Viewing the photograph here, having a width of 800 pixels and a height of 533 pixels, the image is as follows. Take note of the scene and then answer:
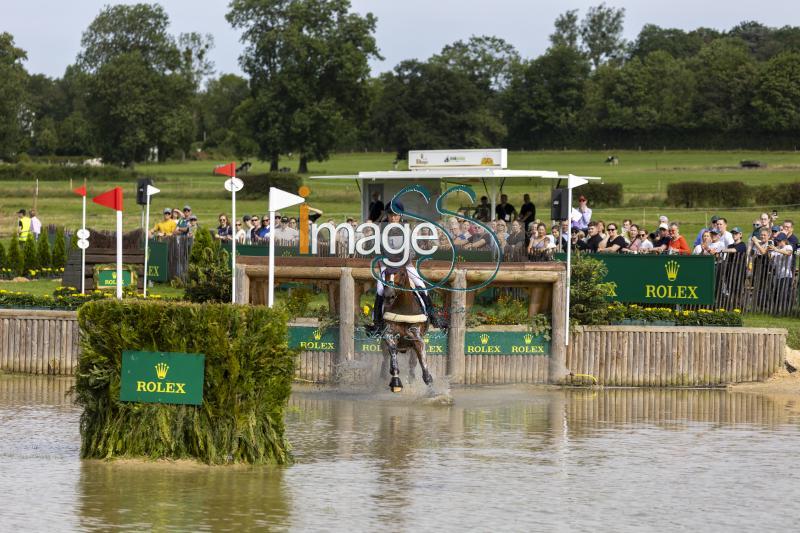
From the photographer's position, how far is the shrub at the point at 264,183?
65688 millimetres

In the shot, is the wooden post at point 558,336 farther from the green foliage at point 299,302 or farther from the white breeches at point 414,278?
the green foliage at point 299,302

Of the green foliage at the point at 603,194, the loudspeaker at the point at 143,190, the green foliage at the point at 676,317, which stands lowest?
the green foliage at the point at 676,317

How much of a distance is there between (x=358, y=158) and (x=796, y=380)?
9417cm

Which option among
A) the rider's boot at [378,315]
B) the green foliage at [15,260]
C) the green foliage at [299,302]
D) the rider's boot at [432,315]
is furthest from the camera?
the green foliage at [15,260]

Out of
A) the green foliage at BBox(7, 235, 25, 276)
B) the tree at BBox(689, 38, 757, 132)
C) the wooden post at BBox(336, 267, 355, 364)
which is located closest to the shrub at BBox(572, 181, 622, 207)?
the green foliage at BBox(7, 235, 25, 276)

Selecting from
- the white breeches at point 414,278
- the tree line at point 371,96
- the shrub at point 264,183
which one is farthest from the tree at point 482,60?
the white breeches at point 414,278

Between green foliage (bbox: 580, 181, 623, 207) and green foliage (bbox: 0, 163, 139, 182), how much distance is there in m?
38.6

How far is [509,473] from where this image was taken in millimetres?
14031

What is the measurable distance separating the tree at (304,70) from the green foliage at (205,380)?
7698 centimetres

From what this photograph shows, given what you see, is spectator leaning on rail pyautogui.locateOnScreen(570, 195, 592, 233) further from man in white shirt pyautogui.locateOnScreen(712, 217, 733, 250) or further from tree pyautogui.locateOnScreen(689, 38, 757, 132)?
tree pyautogui.locateOnScreen(689, 38, 757, 132)

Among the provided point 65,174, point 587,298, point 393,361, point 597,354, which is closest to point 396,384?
point 393,361

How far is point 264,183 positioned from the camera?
66.4 metres

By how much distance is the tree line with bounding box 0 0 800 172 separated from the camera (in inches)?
3703

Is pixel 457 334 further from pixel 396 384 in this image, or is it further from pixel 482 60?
pixel 482 60
